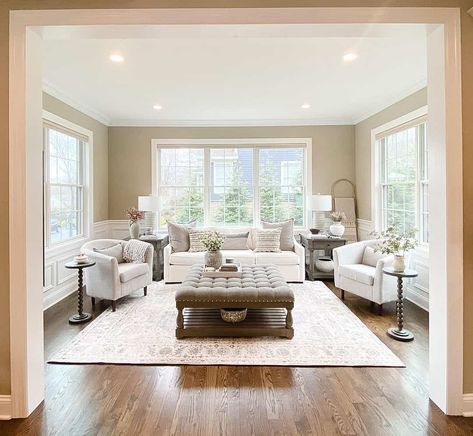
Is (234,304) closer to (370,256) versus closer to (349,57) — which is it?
(370,256)

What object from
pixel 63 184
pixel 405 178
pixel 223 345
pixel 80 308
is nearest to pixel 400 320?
pixel 223 345

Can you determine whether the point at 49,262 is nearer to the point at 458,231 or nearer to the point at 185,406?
the point at 185,406

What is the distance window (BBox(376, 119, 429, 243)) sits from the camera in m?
4.04

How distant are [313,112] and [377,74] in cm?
166

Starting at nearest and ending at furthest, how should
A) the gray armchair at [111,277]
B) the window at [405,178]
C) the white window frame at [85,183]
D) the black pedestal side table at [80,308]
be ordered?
the black pedestal side table at [80,308]
the gray armchair at [111,277]
the window at [405,178]
the white window frame at [85,183]

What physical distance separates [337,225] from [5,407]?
476 cm

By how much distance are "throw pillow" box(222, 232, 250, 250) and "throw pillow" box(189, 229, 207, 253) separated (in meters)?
0.45

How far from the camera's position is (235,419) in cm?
193

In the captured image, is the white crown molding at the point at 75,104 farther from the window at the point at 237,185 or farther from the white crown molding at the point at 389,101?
the white crown molding at the point at 389,101

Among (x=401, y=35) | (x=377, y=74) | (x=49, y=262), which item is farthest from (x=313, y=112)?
(x=49, y=262)

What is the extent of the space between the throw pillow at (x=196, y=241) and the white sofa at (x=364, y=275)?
85.2 inches

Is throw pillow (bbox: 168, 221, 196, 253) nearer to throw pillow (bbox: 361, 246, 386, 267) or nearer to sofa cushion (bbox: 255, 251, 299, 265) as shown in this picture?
sofa cushion (bbox: 255, 251, 299, 265)

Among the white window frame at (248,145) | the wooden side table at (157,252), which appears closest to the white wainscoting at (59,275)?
the wooden side table at (157,252)

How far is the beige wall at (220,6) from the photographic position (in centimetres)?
192
